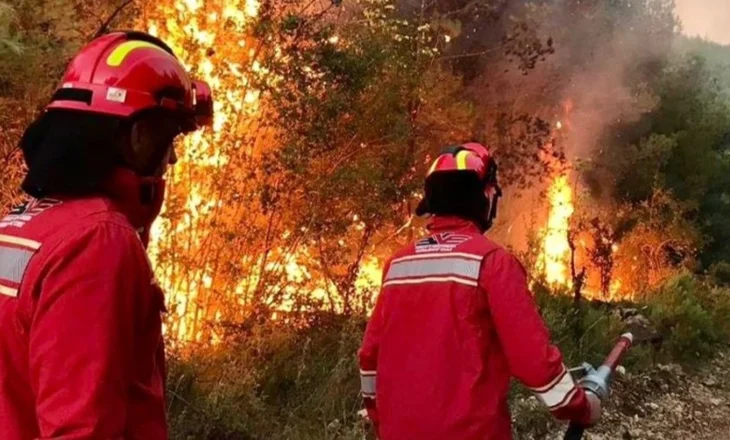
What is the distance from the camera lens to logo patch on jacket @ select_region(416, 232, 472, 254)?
314 centimetres

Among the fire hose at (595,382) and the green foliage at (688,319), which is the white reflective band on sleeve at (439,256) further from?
the green foliage at (688,319)

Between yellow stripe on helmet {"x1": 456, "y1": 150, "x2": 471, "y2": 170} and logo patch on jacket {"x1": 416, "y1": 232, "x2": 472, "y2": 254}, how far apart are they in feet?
0.82

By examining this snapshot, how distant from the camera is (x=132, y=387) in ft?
5.89

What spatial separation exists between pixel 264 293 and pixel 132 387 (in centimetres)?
624

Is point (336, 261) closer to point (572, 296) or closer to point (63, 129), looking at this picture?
point (572, 296)

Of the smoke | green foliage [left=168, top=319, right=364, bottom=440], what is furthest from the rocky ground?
the smoke

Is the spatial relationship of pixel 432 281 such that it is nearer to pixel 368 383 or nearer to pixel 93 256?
pixel 368 383

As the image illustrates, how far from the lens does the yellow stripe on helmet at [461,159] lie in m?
3.27

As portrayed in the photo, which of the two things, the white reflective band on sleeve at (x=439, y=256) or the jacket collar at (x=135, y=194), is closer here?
the jacket collar at (x=135, y=194)

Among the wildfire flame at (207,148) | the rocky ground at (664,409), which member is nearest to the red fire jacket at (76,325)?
the wildfire flame at (207,148)

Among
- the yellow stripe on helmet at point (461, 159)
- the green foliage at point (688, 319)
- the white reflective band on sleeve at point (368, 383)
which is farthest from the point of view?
the green foliage at point (688, 319)

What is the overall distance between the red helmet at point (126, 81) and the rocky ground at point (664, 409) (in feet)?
20.9

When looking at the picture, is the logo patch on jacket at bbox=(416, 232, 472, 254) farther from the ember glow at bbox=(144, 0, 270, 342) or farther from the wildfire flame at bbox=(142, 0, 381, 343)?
the ember glow at bbox=(144, 0, 270, 342)

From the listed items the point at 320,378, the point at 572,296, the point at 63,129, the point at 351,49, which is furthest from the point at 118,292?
the point at 572,296
